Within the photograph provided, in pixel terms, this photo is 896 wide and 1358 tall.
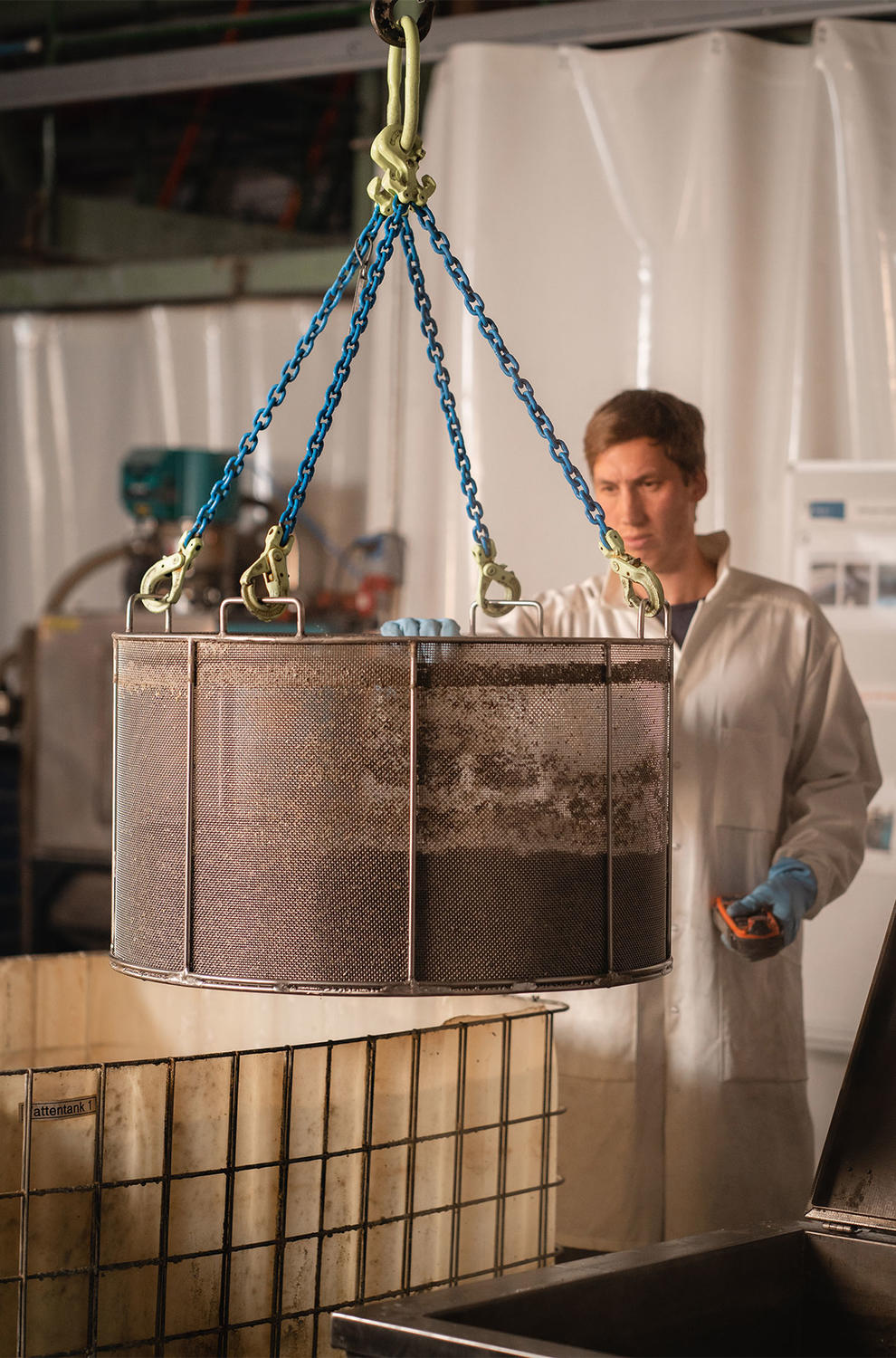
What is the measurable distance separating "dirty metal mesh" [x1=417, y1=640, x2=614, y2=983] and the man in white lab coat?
31.8 inches

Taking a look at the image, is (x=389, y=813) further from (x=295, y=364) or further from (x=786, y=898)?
(x=786, y=898)

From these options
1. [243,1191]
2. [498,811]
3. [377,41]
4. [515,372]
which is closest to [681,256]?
[377,41]

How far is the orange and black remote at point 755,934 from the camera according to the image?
188 cm

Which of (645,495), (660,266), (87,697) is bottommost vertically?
(87,697)

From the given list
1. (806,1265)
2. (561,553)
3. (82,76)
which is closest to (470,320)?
(561,553)

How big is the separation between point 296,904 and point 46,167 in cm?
369

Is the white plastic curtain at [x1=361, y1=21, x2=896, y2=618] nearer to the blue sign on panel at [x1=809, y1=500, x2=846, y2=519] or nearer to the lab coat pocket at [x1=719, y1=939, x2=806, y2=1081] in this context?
the blue sign on panel at [x1=809, y1=500, x2=846, y2=519]

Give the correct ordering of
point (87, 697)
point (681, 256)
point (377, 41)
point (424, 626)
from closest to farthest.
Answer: point (424, 626), point (681, 256), point (377, 41), point (87, 697)

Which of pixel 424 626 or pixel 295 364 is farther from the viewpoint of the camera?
pixel 424 626

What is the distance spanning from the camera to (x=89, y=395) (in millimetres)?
4410

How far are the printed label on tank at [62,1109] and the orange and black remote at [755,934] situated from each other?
87cm

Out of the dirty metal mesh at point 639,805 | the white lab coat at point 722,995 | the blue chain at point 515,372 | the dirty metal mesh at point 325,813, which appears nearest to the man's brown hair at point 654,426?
the white lab coat at point 722,995

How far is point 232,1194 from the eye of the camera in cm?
133

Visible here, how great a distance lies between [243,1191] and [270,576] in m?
0.56
